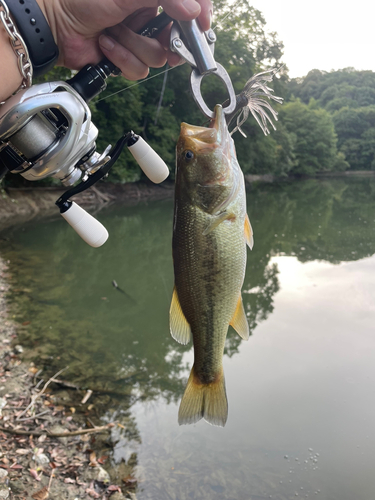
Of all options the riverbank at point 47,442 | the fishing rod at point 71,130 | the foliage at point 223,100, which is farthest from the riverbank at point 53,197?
the fishing rod at point 71,130

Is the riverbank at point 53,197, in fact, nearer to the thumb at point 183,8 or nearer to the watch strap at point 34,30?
the watch strap at point 34,30

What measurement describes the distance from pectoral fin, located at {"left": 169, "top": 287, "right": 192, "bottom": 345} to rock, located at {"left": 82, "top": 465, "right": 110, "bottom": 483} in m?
2.40

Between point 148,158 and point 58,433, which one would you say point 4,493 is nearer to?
point 58,433

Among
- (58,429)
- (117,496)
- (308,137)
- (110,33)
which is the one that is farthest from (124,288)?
(308,137)

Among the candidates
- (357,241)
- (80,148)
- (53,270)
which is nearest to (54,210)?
(53,270)

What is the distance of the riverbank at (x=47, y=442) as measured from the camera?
10.1ft

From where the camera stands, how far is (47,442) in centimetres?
353

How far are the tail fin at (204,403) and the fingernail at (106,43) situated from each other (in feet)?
5.21

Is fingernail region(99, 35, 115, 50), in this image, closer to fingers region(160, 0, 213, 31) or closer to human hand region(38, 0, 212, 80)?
human hand region(38, 0, 212, 80)

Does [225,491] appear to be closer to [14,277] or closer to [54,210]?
[14,277]

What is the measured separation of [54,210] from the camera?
53.8 ft

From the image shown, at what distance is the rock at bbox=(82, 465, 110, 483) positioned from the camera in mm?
3299

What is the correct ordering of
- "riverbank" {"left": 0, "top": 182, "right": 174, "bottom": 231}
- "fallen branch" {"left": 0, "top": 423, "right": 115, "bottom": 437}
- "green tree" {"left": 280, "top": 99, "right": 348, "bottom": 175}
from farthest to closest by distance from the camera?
"green tree" {"left": 280, "top": 99, "right": 348, "bottom": 175}, "riverbank" {"left": 0, "top": 182, "right": 174, "bottom": 231}, "fallen branch" {"left": 0, "top": 423, "right": 115, "bottom": 437}

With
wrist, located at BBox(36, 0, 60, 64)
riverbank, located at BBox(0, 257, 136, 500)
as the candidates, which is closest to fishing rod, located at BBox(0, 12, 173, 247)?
wrist, located at BBox(36, 0, 60, 64)
